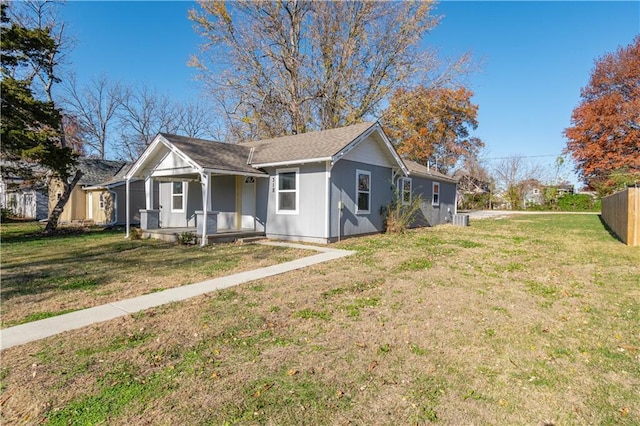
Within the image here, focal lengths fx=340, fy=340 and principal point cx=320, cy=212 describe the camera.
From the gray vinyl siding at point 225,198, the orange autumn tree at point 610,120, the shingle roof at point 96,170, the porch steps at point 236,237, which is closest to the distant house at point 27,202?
the shingle roof at point 96,170

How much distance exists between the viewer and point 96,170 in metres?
24.3

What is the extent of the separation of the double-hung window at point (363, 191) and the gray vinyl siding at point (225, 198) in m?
4.91

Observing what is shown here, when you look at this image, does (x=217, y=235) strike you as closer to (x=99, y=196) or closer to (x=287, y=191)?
(x=287, y=191)

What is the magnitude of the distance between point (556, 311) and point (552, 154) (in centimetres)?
5017

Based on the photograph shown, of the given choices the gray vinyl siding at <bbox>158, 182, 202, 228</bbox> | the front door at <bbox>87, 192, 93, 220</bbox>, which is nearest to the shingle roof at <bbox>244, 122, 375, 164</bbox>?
the gray vinyl siding at <bbox>158, 182, 202, 228</bbox>

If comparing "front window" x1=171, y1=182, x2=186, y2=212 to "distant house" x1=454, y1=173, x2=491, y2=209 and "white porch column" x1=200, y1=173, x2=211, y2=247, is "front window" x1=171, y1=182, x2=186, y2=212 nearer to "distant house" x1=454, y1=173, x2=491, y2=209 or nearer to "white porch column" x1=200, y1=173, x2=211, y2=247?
"white porch column" x1=200, y1=173, x2=211, y2=247

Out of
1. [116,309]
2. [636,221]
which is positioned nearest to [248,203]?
[116,309]

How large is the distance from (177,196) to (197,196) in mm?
1125

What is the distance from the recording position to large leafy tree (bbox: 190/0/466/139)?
21.3m

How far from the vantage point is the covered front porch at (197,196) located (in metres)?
11.3

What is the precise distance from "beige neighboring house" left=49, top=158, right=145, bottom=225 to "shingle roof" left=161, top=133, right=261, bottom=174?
9813 millimetres

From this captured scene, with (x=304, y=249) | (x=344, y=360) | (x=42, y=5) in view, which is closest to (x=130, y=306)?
(x=344, y=360)

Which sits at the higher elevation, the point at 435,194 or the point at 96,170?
the point at 96,170

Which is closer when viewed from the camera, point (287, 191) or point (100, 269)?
point (100, 269)
